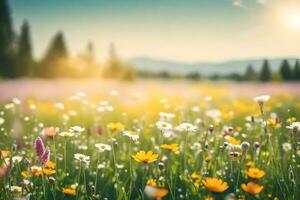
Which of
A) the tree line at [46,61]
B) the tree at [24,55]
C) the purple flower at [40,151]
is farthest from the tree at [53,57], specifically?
the purple flower at [40,151]

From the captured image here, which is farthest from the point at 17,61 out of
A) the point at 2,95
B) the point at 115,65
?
the point at 2,95

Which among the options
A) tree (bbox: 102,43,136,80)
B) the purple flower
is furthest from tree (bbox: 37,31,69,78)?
the purple flower

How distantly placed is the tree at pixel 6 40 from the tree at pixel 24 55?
919mm

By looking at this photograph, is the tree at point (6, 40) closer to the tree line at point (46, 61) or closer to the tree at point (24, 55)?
the tree line at point (46, 61)

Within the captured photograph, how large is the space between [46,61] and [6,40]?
1037 centimetres

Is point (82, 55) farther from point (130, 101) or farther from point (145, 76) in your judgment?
point (130, 101)

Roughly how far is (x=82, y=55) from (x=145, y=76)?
53.4 ft

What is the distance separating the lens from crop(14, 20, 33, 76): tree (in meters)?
33.9

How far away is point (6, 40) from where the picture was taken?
3008cm

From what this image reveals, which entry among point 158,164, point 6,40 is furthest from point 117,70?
point 158,164

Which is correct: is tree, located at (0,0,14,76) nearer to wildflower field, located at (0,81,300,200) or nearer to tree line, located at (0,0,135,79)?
tree line, located at (0,0,135,79)

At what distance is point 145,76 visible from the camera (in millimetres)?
67938

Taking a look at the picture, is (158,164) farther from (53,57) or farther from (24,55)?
(53,57)

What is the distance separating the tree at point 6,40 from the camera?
26656mm
